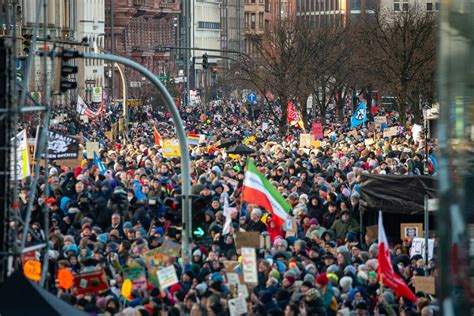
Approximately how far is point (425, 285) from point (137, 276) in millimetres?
2622

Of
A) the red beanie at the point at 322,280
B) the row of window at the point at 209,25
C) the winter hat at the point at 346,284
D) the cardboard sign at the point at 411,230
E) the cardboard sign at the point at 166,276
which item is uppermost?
the row of window at the point at 209,25

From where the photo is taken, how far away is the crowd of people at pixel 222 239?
1284 centimetres

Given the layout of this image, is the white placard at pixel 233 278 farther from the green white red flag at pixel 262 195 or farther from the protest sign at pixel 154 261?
the green white red flag at pixel 262 195

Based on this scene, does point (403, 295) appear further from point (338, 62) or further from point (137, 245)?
point (338, 62)

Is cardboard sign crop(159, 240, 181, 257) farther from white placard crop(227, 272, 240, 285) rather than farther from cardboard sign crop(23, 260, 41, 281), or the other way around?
cardboard sign crop(23, 260, 41, 281)

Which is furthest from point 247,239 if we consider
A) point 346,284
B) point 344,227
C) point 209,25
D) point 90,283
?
point 209,25

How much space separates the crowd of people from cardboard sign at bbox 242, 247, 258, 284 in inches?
3.8

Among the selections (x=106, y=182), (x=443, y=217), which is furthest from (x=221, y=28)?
(x=443, y=217)

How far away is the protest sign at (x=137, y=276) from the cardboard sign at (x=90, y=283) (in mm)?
491

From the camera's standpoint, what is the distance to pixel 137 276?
13.8 m

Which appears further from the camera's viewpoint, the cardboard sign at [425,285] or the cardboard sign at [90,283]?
the cardboard sign at [425,285]

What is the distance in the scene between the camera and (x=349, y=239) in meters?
17.7

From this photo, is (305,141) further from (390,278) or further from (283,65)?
(283,65)

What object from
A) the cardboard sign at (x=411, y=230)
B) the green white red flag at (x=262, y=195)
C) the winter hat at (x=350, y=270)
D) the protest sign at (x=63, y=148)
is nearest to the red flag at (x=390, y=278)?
the winter hat at (x=350, y=270)
